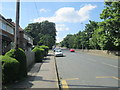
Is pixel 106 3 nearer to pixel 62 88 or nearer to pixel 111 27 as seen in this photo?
pixel 111 27

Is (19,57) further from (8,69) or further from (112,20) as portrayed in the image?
(112,20)

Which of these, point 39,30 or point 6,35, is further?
point 39,30

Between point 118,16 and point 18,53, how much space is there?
23152 millimetres

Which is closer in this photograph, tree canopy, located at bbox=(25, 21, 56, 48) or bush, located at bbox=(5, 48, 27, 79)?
bush, located at bbox=(5, 48, 27, 79)

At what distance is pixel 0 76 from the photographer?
630 centimetres

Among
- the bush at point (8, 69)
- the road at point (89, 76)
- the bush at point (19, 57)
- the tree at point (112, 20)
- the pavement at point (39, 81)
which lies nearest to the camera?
the bush at point (8, 69)

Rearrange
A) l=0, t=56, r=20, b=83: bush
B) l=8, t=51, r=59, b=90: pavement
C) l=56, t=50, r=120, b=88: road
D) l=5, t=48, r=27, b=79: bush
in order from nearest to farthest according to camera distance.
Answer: l=0, t=56, r=20, b=83: bush → l=8, t=51, r=59, b=90: pavement → l=56, t=50, r=120, b=88: road → l=5, t=48, r=27, b=79: bush

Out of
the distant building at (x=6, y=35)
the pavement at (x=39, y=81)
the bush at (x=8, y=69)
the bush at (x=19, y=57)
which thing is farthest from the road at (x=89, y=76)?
the distant building at (x=6, y=35)

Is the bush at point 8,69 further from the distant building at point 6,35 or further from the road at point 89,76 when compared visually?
the distant building at point 6,35

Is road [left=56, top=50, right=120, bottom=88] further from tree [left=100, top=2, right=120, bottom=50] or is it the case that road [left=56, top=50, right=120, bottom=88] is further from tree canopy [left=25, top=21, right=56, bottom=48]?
tree canopy [left=25, top=21, right=56, bottom=48]

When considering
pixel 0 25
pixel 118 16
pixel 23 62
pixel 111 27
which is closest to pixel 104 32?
pixel 111 27

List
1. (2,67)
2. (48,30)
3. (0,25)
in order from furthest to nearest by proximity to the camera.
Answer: (48,30) < (0,25) < (2,67)

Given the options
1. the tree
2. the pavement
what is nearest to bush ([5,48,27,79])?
the pavement

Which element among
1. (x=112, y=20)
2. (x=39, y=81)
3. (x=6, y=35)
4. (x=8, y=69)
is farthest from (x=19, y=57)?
(x=112, y=20)
